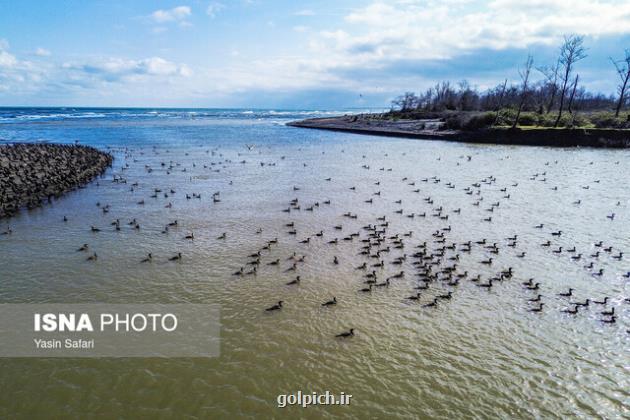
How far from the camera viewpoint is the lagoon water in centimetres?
1038

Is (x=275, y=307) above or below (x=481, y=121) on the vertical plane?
below

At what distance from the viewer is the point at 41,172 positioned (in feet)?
111

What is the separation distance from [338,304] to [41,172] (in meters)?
32.7

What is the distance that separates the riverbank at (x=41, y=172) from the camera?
89.9 feet

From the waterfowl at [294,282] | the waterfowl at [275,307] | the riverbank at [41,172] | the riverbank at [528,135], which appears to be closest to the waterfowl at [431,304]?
the waterfowl at [294,282]

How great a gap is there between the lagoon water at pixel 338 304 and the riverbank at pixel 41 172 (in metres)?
1.77

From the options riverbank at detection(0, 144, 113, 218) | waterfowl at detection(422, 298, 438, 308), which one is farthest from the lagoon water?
riverbank at detection(0, 144, 113, 218)

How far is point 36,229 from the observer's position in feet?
72.9

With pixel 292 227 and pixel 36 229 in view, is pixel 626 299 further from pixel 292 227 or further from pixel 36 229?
pixel 36 229

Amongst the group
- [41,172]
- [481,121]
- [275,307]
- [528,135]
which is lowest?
[275,307]

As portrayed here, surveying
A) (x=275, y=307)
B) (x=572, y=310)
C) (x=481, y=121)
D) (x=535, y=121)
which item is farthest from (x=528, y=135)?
(x=275, y=307)

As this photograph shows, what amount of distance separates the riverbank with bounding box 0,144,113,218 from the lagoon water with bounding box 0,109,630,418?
5.79 feet

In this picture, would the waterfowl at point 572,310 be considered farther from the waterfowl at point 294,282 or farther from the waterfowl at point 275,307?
the waterfowl at point 275,307

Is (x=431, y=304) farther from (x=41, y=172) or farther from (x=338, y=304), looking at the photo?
(x=41, y=172)
